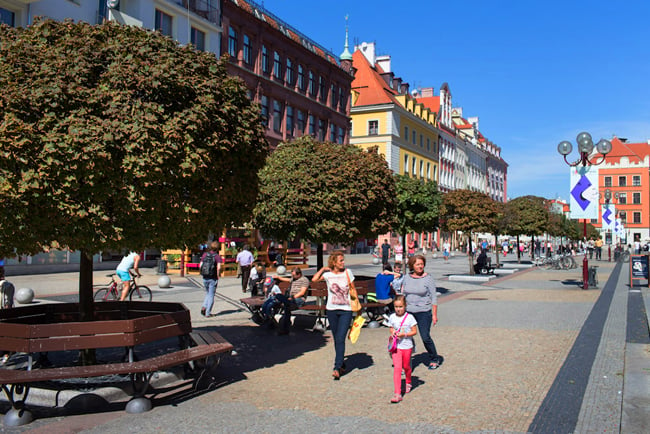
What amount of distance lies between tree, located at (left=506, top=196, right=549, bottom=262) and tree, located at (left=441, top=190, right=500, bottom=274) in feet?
41.7

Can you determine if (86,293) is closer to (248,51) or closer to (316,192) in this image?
(316,192)

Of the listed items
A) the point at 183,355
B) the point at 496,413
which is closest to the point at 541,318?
the point at 496,413

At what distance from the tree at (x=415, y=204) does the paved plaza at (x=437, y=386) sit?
832cm

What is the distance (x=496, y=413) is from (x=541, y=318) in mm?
7853

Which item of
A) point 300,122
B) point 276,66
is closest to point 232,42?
point 276,66

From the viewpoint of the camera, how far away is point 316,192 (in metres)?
13.7

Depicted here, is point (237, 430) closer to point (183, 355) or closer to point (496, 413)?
point (183, 355)

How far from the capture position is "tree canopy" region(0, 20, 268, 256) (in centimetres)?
610

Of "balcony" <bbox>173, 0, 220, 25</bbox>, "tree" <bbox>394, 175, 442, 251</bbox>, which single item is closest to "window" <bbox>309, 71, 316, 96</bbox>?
"balcony" <bbox>173, 0, 220, 25</bbox>

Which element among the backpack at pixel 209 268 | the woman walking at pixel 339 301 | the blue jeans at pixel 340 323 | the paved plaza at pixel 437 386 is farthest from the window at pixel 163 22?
the blue jeans at pixel 340 323

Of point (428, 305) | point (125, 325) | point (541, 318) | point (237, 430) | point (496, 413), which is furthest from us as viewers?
point (541, 318)

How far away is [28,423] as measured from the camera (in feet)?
19.0

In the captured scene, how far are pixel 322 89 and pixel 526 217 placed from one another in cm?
1972

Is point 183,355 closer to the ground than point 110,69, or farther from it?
closer to the ground
